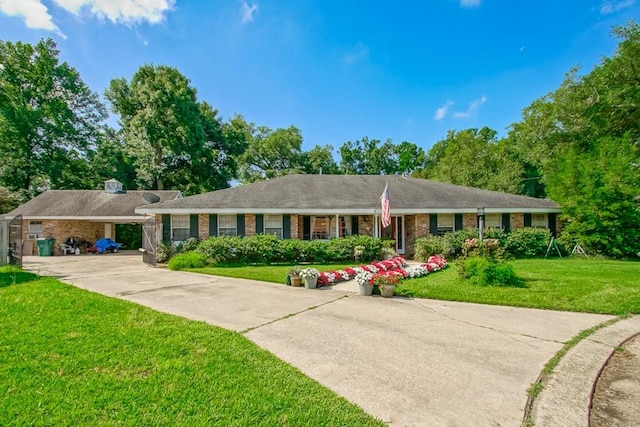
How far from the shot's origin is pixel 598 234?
13266 millimetres

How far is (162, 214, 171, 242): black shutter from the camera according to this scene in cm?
1418

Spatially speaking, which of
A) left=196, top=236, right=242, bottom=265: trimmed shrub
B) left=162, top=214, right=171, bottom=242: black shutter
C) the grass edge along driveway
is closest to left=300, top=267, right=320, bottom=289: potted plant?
the grass edge along driveway

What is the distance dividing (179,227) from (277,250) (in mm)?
5258

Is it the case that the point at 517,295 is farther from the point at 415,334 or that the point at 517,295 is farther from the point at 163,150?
the point at 163,150

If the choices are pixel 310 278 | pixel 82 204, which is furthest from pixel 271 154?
pixel 310 278

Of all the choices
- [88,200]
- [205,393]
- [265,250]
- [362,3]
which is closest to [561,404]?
[205,393]

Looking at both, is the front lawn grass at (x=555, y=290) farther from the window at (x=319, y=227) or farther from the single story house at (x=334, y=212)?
the window at (x=319, y=227)

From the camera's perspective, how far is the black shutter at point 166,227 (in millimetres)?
14180

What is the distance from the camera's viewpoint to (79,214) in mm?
19812

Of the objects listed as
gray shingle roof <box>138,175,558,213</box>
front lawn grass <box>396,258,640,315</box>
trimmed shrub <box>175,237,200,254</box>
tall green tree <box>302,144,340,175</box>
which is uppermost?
tall green tree <box>302,144,340,175</box>

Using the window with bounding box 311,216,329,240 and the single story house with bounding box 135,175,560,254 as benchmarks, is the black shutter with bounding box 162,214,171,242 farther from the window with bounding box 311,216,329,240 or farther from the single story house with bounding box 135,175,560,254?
the window with bounding box 311,216,329,240

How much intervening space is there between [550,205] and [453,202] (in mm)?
4885

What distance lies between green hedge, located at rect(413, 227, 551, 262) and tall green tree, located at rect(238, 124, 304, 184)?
1013 inches

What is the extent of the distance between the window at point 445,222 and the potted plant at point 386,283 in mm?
8858
